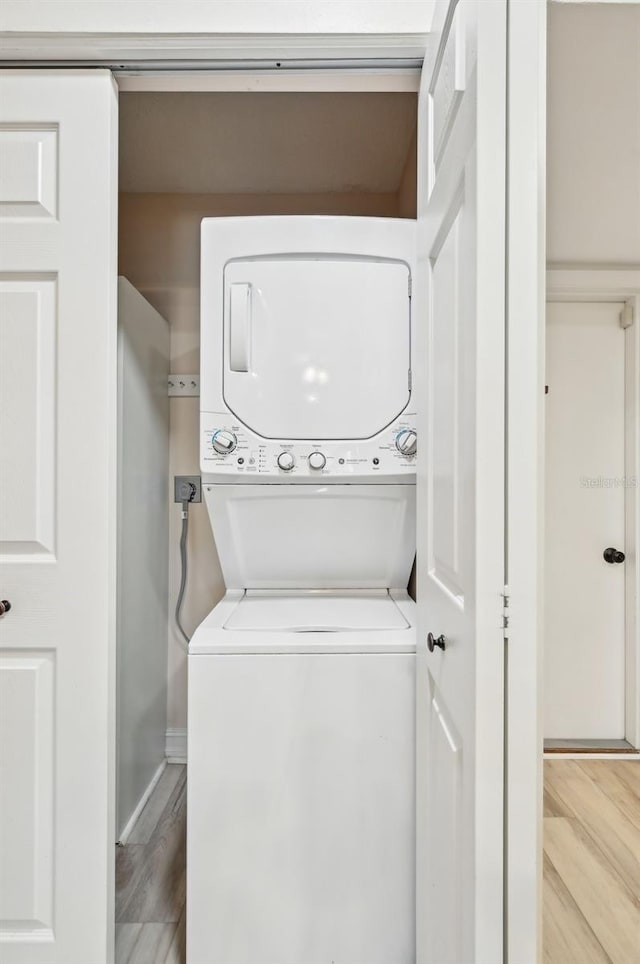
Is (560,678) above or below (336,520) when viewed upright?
below

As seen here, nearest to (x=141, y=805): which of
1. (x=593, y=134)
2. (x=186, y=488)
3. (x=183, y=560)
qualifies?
(x=183, y=560)

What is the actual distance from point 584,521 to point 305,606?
1084 mm

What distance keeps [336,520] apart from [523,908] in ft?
3.71

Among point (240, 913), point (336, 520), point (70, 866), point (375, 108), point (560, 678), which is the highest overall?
point (375, 108)

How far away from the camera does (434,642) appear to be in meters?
1.09

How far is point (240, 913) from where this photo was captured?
1.32 meters

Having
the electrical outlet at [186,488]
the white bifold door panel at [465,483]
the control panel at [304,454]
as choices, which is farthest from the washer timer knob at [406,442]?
the electrical outlet at [186,488]

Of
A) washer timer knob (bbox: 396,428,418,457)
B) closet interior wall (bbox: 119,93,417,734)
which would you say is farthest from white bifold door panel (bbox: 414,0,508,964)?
closet interior wall (bbox: 119,93,417,734)

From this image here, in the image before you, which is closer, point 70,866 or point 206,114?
point 70,866

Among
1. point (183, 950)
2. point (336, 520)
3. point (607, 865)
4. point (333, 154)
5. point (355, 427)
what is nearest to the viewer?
point (607, 865)

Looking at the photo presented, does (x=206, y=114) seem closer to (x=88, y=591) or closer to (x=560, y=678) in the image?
(x=88, y=591)

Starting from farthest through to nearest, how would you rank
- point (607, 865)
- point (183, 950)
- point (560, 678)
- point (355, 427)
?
point (355, 427) < point (183, 950) < point (560, 678) < point (607, 865)

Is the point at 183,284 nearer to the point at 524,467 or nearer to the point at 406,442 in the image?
the point at 406,442

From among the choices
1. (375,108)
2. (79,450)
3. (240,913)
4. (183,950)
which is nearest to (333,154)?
(375,108)
